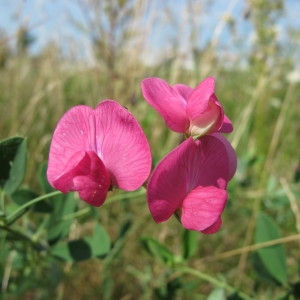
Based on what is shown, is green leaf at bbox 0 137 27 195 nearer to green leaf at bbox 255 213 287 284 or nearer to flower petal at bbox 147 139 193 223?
flower petal at bbox 147 139 193 223

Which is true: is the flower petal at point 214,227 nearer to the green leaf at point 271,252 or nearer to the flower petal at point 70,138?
the flower petal at point 70,138

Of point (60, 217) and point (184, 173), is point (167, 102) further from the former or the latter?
point (60, 217)

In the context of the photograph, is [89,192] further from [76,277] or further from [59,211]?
[76,277]

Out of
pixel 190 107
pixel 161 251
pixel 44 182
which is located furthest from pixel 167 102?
pixel 161 251

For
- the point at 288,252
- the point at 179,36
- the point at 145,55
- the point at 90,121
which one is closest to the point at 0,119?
the point at 145,55

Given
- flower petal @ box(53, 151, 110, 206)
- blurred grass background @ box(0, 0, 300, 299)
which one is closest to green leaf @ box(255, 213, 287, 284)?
blurred grass background @ box(0, 0, 300, 299)
